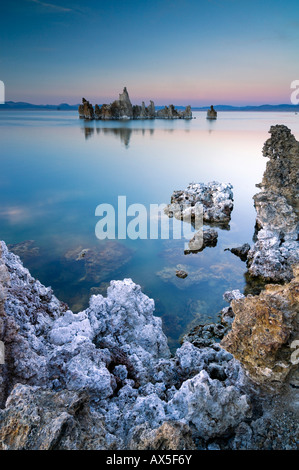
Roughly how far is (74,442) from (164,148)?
159 ft

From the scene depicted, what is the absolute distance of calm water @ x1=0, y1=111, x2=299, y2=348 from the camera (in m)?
11.4

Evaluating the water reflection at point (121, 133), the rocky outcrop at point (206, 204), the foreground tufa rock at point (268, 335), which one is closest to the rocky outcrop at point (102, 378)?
the foreground tufa rock at point (268, 335)

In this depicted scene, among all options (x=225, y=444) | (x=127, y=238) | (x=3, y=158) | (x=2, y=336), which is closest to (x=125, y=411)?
(x=225, y=444)

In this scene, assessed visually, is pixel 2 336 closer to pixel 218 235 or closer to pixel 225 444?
pixel 225 444

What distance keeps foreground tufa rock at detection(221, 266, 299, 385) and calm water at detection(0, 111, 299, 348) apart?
4.44 metres

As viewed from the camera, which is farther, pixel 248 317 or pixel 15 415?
pixel 248 317

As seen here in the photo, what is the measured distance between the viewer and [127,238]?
16.1m

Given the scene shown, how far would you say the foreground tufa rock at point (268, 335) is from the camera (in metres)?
4.11

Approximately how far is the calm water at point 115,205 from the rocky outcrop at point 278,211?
126 cm

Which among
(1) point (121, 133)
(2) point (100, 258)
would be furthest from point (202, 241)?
(1) point (121, 133)

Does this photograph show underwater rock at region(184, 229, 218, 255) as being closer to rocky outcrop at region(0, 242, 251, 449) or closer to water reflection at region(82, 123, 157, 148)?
rocky outcrop at region(0, 242, 251, 449)

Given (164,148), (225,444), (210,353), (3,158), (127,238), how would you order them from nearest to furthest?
(225,444)
(210,353)
(127,238)
(3,158)
(164,148)

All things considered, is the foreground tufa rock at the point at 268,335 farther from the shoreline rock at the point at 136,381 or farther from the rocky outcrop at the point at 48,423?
the rocky outcrop at the point at 48,423

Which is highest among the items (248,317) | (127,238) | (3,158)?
(3,158)
